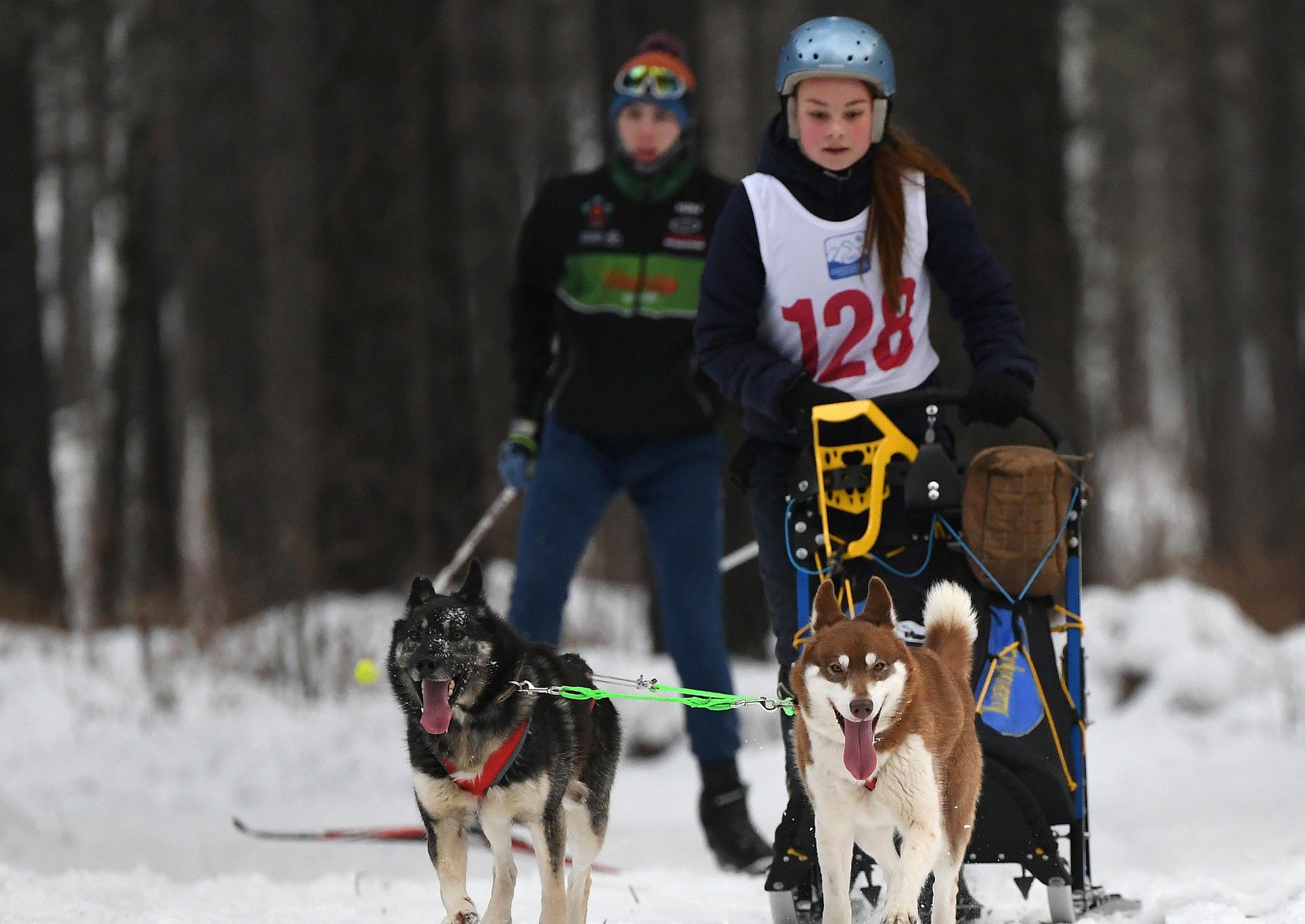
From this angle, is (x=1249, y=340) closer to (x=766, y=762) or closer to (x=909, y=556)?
(x=766, y=762)

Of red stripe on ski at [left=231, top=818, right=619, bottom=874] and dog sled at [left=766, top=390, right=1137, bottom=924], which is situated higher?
dog sled at [left=766, top=390, right=1137, bottom=924]

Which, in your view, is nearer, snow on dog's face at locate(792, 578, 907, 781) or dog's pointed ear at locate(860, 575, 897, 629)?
snow on dog's face at locate(792, 578, 907, 781)

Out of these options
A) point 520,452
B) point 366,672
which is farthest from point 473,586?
point 520,452

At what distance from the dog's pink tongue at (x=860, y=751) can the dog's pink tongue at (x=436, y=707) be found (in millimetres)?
876

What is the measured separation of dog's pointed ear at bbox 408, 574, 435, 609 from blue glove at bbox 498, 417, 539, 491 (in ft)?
6.83

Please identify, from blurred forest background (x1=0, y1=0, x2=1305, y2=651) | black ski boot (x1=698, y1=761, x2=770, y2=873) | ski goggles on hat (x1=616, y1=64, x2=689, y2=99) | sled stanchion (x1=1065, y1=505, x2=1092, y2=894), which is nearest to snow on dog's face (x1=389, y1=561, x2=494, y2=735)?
sled stanchion (x1=1065, y1=505, x2=1092, y2=894)

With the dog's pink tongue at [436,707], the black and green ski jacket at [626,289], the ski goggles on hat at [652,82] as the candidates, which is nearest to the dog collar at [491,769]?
the dog's pink tongue at [436,707]

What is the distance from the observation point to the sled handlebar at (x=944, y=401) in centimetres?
434

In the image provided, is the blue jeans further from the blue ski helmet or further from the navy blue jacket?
the blue ski helmet

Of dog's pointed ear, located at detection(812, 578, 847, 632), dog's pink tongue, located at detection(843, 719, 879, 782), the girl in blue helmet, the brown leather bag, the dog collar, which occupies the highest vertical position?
the girl in blue helmet

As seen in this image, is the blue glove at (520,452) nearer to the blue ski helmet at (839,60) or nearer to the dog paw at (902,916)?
the blue ski helmet at (839,60)

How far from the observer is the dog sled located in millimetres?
4273

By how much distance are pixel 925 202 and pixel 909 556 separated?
961 millimetres

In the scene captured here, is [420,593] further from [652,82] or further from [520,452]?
[652,82]
